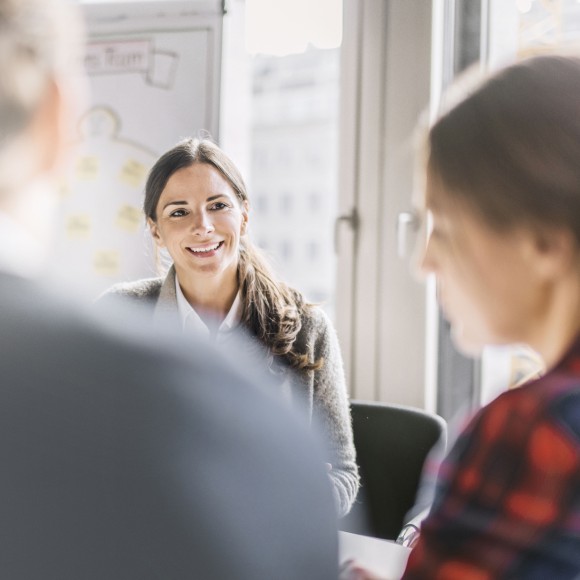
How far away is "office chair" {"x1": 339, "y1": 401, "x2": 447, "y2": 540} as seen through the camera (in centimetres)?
168

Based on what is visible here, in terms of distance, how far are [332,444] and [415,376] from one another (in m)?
0.52

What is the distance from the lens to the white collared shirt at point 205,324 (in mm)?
1901

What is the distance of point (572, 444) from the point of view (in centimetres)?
53

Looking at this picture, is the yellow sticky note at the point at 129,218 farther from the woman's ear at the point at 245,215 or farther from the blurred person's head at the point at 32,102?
the blurred person's head at the point at 32,102

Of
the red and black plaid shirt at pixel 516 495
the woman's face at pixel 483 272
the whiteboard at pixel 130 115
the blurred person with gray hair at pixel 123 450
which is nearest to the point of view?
the blurred person with gray hair at pixel 123 450

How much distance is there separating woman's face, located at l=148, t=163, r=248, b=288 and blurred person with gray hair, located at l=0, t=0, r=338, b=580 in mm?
1515

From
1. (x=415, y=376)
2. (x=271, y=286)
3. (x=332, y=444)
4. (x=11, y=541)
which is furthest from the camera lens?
(x=415, y=376)

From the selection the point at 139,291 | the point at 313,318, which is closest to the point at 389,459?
the point at 313,318

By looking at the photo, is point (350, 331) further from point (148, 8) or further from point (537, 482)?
point (537, 482)

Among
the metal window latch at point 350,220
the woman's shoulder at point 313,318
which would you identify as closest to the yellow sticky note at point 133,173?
the metal window latch at point 350,220

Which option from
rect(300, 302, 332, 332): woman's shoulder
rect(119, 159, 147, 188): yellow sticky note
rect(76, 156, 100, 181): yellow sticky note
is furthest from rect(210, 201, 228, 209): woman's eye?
rect(76, 156, 100, 181): yellow sticky note

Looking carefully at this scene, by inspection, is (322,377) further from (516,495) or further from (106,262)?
(516,495)

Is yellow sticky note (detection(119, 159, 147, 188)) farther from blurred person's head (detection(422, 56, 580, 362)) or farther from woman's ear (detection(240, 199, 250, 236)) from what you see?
blurred person's head (detection(422, 56, 580, 362))

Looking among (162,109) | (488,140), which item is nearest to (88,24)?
(162,109)
